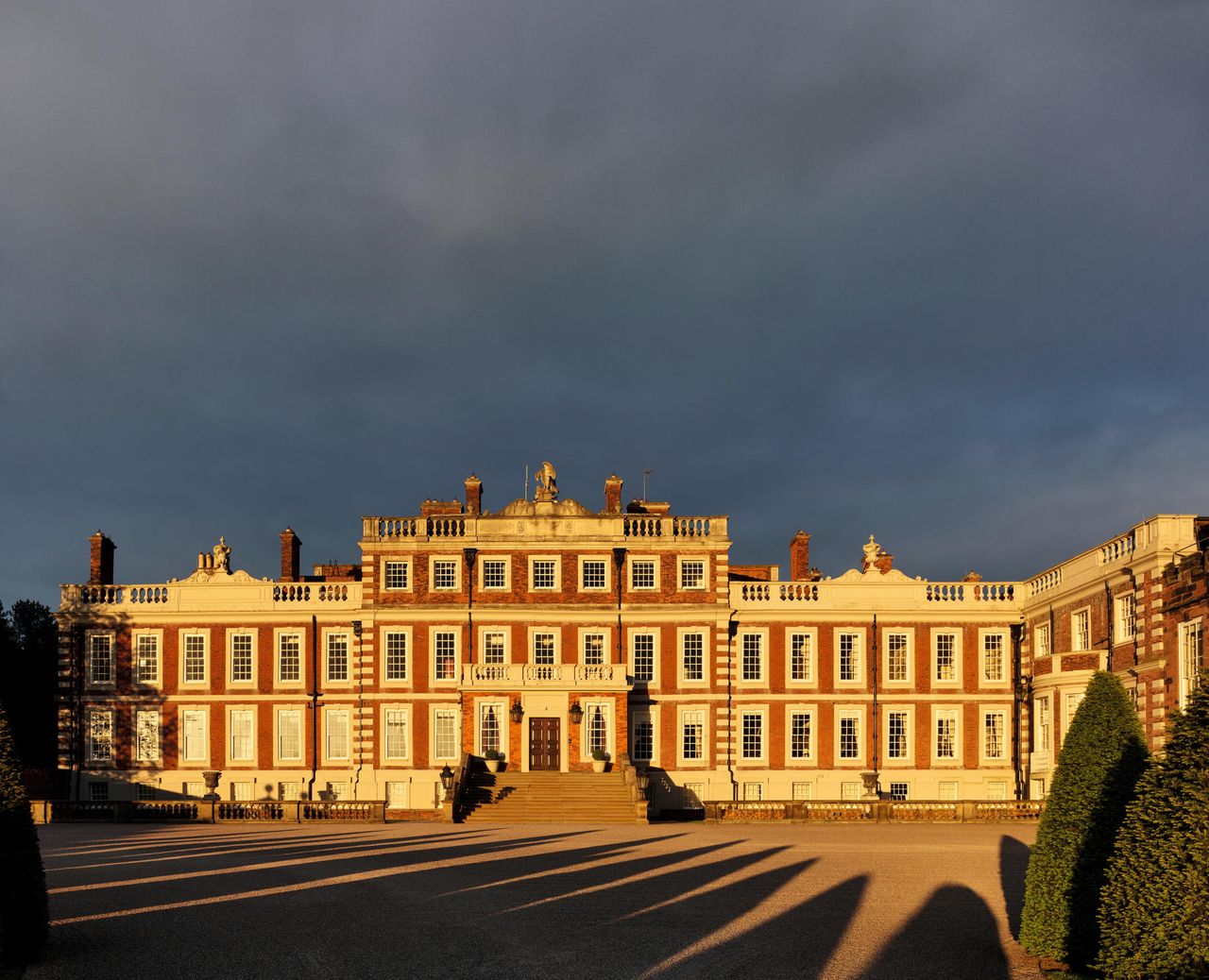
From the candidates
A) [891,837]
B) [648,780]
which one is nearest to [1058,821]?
[891,837]

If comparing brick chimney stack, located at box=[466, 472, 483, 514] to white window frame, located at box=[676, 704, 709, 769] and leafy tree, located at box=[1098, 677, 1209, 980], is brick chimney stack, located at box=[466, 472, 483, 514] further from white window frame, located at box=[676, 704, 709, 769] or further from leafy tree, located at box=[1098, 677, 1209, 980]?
leafy tree, located at box=[1098, 677, 1209, 980]

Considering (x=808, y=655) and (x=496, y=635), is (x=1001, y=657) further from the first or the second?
(x=496, y=635)

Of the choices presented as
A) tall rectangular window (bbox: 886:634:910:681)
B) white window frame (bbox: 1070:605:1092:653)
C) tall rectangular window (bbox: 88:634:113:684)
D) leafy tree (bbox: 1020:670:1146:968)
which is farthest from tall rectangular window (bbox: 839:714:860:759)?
leafy tree (bbox: 1020:670:1146:968)

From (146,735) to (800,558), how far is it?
28.1m

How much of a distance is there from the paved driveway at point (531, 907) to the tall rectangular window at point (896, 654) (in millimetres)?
17879

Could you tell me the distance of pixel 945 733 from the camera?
171 ft

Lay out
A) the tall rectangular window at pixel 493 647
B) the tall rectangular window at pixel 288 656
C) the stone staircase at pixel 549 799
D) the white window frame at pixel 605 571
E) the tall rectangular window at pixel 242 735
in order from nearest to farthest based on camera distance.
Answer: the stone staircase at pixel 549 799, the tall rectangular window at pixel 493 647, the white window frame at pixel 605 571, the tall rectangular window at pixel 242 735, the tall rectangular window at pixel 288 656

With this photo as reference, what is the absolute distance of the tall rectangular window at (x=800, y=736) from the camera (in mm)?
51906

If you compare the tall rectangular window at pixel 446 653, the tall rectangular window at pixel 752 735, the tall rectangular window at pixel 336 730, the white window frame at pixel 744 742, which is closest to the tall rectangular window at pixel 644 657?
the white window frame at pixel 744 742

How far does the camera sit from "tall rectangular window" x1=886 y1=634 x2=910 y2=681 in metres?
52.4

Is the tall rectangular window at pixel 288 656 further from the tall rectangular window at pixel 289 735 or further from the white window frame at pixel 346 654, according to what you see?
the tall rectangular window at pixel 289 735

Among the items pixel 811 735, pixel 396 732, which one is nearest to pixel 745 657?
pixel 811 735

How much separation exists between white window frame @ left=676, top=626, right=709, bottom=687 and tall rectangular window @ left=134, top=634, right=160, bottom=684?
21.0 metres

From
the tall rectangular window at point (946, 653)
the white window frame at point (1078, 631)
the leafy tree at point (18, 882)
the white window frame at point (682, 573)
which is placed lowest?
the leafy tree at point (18, 882)
